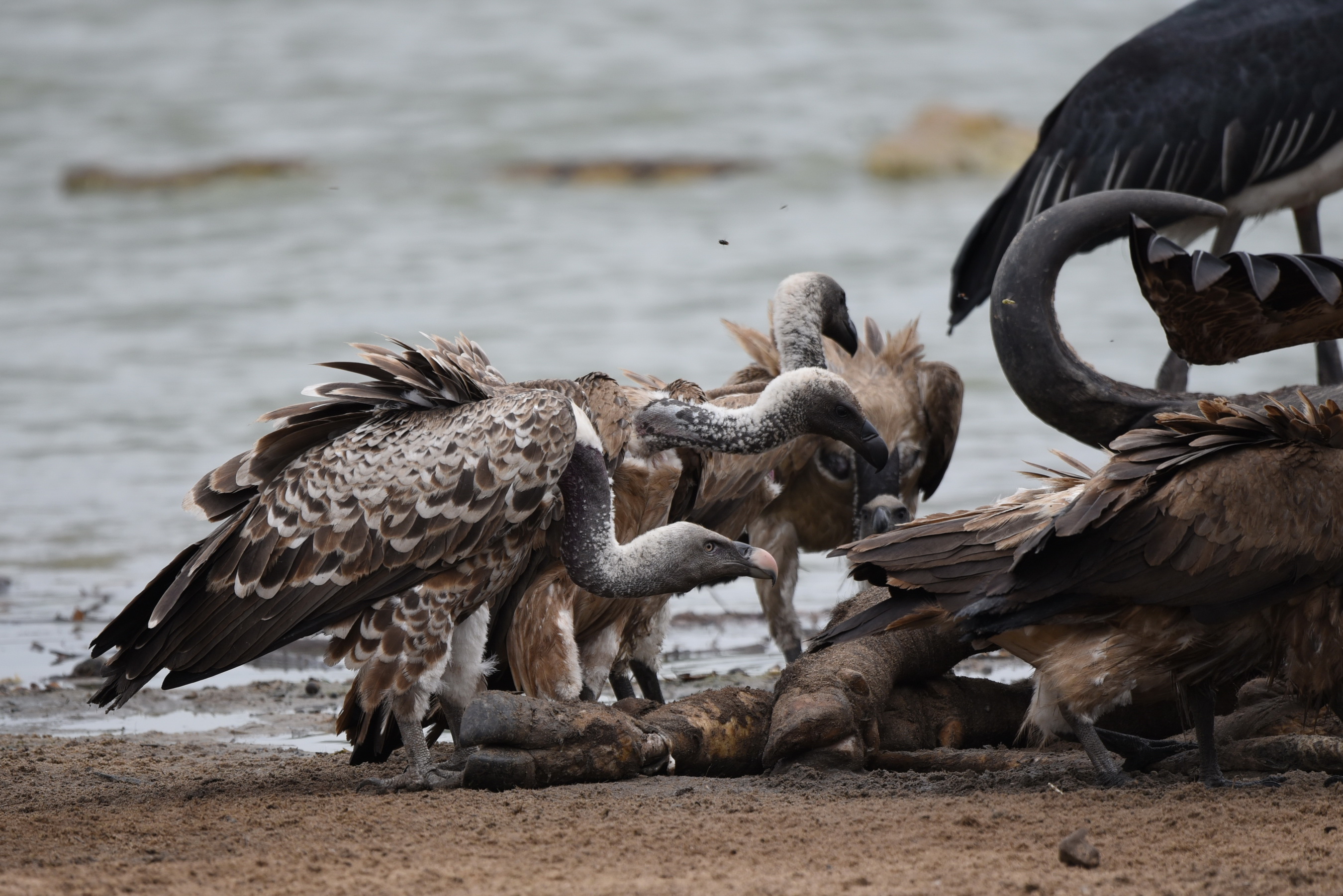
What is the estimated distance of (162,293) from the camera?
19.5 m

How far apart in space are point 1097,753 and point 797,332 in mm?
2780

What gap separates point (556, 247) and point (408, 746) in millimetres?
16596

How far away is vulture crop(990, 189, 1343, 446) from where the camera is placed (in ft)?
20.7

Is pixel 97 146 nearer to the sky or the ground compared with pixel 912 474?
nearer to the sky

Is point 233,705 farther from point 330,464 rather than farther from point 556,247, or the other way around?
point 556,247

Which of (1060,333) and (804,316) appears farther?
(804,316)

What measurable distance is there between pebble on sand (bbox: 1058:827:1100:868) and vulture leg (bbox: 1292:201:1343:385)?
158 inches

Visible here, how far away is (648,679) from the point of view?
6902 millimetres

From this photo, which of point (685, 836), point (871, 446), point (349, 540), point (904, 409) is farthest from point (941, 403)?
point (685, 836)

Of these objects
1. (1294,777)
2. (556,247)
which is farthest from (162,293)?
(1294,777)

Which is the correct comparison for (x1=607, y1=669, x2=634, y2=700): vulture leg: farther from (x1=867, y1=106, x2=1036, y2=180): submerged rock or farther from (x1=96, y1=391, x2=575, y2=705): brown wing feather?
(x1=867, y1=106, x2=1036, y2=180): submerged rock

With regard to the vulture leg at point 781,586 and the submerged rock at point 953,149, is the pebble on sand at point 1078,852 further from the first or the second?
the submerged rock at point 953,149

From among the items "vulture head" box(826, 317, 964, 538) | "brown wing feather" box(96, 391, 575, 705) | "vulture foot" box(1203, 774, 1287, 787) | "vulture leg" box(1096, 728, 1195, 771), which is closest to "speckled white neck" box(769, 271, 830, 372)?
"vulture head" box(826, 317, 964, 538)

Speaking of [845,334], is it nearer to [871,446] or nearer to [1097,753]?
[871,446]
